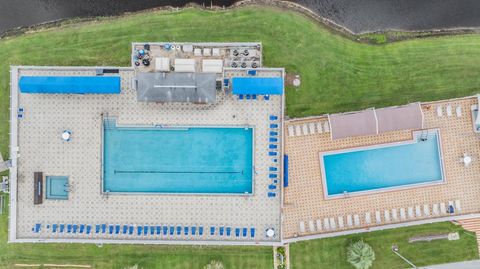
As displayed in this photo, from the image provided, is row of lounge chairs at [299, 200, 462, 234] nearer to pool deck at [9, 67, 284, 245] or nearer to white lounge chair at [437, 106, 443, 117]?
pool deck at [9, 67, 284, 245]

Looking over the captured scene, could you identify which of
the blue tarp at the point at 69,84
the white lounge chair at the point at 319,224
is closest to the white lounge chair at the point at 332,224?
the white lounge chair at the point at 319,224

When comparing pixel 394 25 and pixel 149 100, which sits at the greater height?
pixel 394 25

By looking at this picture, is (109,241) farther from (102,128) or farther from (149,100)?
(149,100)

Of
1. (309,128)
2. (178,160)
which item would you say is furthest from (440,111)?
(178,160)

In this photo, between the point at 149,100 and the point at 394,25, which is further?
the point at 394,25

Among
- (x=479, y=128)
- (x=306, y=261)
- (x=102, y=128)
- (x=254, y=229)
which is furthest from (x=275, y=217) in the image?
(x=479, y=128)

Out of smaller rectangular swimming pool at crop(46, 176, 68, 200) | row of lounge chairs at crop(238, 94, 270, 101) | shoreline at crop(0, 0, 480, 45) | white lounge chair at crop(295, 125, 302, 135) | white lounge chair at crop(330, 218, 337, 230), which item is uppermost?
shoreline at crop(0, 0, 480, 45)

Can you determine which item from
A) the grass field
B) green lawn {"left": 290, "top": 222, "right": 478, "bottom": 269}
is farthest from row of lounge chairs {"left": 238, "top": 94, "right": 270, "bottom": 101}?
green lawn {"left": 290, "top": 222, "right": 478, "bottom": 269}

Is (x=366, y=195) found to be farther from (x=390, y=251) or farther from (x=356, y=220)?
(x=390, y=251)

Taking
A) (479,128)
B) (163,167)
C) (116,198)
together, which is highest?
(479,128)
